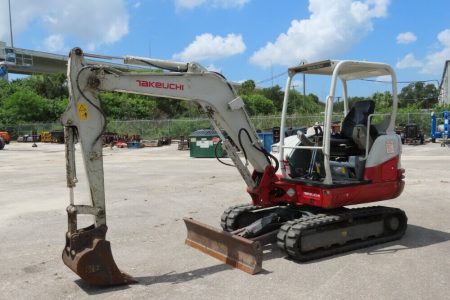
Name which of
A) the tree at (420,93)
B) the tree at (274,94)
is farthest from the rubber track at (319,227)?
the tree at (420,93)

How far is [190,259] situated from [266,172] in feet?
5.39

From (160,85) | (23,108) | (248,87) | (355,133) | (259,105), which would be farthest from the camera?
(248,87)

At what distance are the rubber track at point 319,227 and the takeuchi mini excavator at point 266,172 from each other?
0.01 meters

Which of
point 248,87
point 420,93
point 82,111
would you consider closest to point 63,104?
point 248,87

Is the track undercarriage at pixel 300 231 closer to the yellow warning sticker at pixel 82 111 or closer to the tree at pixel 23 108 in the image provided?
the yellow warning sticker at pixel 82 111

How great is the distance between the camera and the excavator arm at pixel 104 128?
560cm

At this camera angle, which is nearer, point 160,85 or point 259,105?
point 160,85

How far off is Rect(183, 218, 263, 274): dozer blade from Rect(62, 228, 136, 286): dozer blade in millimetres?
1439

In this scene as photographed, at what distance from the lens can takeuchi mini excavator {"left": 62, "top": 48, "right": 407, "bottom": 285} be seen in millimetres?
5699

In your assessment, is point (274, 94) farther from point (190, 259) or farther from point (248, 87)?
point (190, 259)

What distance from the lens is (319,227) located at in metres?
6.61

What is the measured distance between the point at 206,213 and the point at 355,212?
3.53 metres

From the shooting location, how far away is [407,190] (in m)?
12.0

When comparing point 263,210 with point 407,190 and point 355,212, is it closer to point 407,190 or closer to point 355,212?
point 355,212
